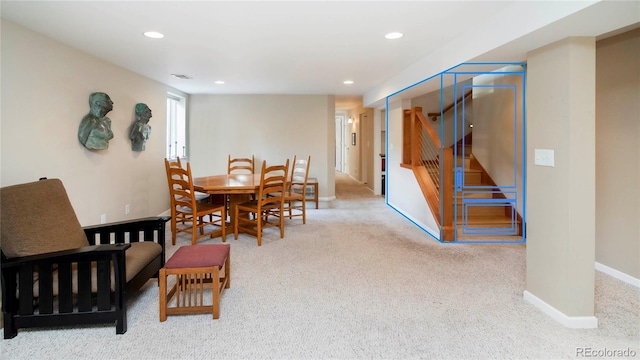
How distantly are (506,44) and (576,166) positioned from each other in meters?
1.00

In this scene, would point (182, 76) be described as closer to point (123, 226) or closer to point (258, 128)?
point (258, 128)

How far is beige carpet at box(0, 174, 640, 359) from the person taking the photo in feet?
6.55

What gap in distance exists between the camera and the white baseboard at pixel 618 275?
2.93 m

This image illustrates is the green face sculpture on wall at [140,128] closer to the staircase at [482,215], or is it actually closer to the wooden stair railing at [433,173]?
the wooden stair railing at [433,173]

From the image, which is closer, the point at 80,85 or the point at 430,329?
the point at 430,329

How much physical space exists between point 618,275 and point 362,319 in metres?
2.37

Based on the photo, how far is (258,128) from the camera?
23.0 ft

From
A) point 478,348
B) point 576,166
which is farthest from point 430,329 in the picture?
point 576,166

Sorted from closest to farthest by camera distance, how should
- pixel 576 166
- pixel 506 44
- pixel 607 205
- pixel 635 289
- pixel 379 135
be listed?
pixel 576 166
pixel 506 44
pixel 635 289
pixel 607 205
pixel 379 135

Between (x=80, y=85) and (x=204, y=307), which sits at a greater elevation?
(x=80, y=85)

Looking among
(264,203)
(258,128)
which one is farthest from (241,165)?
(264,203)

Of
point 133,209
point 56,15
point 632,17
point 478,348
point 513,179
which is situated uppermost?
point 56,15

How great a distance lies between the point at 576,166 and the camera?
2.19 meters

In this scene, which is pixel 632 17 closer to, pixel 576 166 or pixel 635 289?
pixel 576 166
